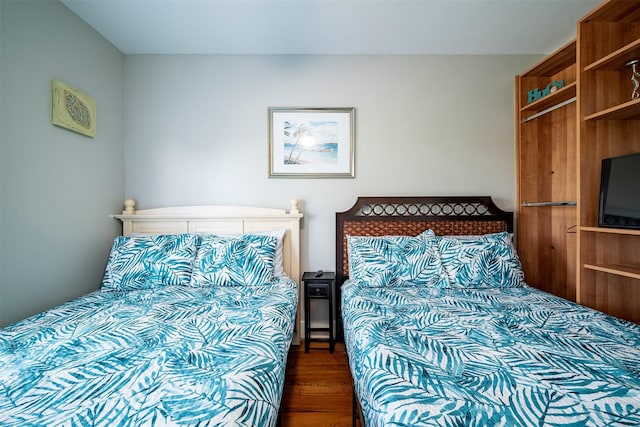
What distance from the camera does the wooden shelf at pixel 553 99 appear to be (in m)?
2.03

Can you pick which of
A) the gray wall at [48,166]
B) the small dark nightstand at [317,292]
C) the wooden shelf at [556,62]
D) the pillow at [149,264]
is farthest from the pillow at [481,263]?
the gray wall at [48,166]

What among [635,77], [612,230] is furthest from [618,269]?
[635,77]

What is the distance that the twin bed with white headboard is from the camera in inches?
29.4

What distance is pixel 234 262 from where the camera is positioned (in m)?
2.01

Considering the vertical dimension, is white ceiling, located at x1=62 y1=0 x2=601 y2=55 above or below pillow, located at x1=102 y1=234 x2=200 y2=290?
above

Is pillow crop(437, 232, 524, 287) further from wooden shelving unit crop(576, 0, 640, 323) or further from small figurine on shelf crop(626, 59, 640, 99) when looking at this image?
small figurine on shelf crop(626, 59, 640, 99)

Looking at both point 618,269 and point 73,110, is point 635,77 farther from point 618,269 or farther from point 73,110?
point 73,110

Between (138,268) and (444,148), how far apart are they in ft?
8.72

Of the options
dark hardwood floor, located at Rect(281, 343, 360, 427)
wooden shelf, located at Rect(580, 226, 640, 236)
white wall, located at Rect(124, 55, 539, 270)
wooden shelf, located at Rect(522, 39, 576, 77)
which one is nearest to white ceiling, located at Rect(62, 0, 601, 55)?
white wall, located at Rect(124, 55, 539, 270)

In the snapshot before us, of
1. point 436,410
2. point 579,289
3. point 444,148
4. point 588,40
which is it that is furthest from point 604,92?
point 436,410

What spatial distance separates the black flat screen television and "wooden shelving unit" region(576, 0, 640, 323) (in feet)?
0.19

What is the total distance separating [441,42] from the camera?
7.60 feet

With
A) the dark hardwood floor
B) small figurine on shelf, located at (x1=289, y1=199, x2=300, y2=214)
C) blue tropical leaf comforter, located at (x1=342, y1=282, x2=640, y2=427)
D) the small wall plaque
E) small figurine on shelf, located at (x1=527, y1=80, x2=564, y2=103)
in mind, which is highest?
small figurine on shelf, located at (x1=527, y1=80, x2=564, y2=103)

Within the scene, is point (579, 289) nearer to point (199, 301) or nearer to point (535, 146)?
point (535, 146)
